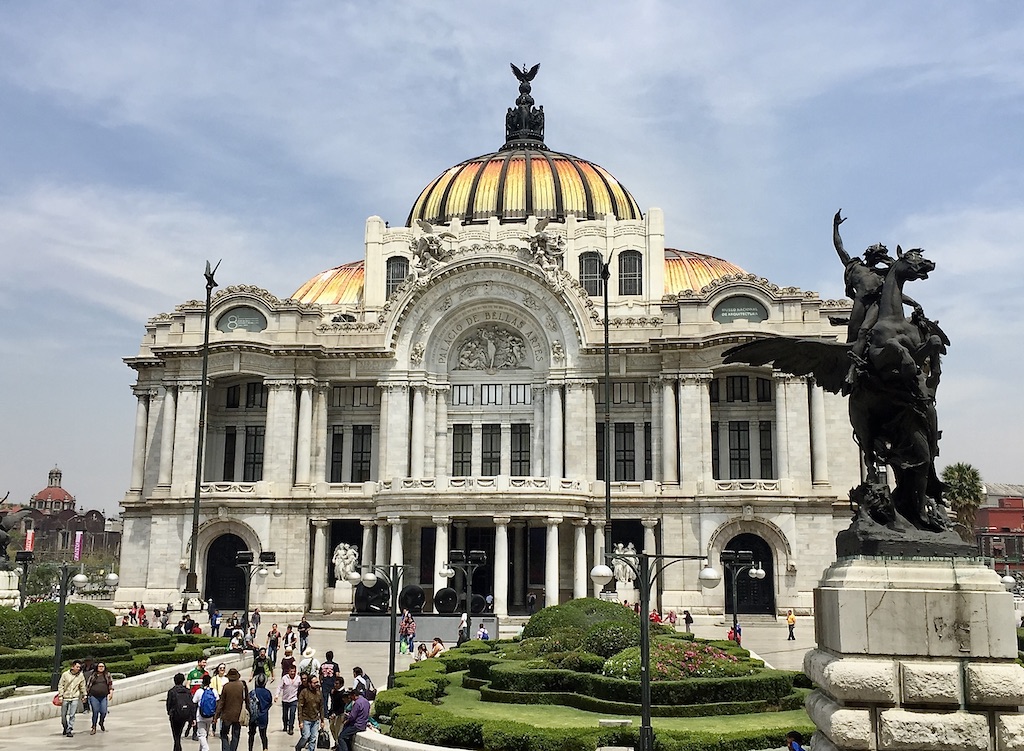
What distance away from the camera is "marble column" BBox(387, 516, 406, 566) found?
2221 inches

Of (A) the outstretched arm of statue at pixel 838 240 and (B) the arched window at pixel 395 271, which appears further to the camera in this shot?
(B) the arched window at pixel 395 271

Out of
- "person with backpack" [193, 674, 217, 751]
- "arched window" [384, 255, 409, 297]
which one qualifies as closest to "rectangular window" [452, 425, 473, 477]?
"arched window" [384, 255, 409, 297]

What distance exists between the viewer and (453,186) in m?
75.6

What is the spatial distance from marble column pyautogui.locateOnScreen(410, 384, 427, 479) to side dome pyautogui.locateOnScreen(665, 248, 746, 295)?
18.4 m

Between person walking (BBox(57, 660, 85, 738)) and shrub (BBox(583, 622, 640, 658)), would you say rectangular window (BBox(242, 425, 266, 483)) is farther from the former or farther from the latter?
person walking (BBox(57, 660, 85, 738))

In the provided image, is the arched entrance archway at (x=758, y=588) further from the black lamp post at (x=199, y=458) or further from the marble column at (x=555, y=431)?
the black lamp post at (x=199, y=458)

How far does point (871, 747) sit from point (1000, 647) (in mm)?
1772

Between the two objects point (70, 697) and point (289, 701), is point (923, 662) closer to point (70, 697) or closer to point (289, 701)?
point (289, 701)

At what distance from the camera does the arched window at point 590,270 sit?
69.2m

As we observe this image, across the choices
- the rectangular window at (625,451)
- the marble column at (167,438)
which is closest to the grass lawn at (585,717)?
the rectangular window at (625,451)

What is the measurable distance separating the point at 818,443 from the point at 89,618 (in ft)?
129

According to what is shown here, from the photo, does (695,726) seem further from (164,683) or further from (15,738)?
(164,683)

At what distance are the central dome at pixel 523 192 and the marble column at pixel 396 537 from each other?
2427 centimetres

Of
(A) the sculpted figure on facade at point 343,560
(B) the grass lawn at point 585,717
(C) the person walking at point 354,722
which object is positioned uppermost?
(A) the sculpted figure on facade at point 343,560
